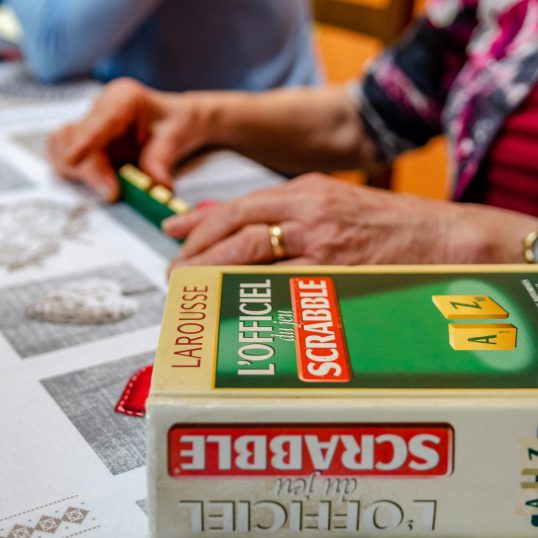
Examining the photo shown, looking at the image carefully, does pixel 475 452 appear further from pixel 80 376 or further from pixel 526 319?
pixel 80 376

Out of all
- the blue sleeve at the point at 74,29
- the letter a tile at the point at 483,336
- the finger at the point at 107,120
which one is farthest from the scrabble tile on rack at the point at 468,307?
the blue sleeve at the point at 74,29

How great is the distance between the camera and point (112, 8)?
3.92ft

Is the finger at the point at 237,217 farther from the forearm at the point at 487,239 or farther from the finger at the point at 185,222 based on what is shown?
the forearm at the point at 487,239

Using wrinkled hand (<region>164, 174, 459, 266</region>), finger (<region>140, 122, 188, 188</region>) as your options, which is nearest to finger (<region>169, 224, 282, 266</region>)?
wrinkled hand (<region>164, 174, 459, 266</region>)

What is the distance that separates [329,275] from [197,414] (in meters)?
0.15

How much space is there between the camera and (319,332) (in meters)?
0.39

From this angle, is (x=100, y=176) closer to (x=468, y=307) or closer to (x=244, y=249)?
(x=244, y=249)

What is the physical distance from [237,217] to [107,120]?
346 mm

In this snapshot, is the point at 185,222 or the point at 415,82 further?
the point at 415,82

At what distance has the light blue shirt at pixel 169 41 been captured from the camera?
1.24 meters

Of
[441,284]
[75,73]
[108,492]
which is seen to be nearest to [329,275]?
[441,284]

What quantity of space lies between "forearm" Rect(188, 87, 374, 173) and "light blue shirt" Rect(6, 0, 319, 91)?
29cm

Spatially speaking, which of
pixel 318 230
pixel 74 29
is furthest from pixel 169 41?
pixel 318 230

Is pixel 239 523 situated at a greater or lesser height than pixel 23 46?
greater
